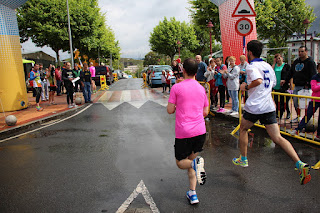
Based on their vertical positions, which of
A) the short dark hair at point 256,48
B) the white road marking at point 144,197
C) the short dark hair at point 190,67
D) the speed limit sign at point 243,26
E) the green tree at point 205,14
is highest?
the green tree at point 205,14

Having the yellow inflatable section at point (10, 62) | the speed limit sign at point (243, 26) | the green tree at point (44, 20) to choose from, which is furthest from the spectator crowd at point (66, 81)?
the green tree at point (44, 20)

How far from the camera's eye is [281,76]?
24.6 feet

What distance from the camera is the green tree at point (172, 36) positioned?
53.1 m

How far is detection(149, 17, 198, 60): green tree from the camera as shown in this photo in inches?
2092

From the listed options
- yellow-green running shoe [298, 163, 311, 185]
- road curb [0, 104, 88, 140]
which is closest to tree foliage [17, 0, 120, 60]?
road curb [0, 104, 88, 140]

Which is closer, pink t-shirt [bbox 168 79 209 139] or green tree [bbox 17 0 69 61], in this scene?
pink t-shirt [bbox 168 79 209 139]

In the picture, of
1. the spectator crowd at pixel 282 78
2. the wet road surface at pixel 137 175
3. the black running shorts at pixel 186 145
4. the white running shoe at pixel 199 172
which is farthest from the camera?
the spectator crowd at pixel 282 78

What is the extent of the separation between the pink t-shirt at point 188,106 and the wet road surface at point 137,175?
90 centimetres

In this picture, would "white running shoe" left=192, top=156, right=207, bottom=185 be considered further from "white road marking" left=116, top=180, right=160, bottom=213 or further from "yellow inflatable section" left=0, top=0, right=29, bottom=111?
"yellow inflatable section" left=0, top=0, right=29, bottom=111

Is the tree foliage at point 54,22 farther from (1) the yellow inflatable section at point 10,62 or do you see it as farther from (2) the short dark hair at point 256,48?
(2) the short dark hair at point 256,48

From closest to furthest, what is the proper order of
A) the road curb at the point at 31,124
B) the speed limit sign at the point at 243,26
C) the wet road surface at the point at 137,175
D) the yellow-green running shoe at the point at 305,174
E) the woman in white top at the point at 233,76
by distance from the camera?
the wet road surface at the point at 137,175 → the yellow-green running shoe at the point at 305,174 → the speed limit sign at the point at 243,26 → the road curb at the point at 31,124 → the woman in white top at the point at 233,76

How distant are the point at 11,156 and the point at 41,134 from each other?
6.44 ft

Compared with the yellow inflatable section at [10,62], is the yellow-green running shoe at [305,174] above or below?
below

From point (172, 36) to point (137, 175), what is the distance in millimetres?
51092
